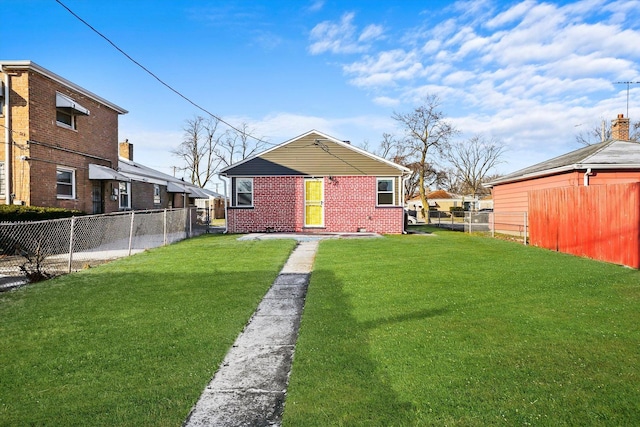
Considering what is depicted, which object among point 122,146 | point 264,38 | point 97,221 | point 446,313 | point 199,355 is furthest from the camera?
point 122,146

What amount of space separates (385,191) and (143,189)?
1310cm

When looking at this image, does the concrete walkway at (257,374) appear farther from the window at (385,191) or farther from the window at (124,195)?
the window at (124,195)

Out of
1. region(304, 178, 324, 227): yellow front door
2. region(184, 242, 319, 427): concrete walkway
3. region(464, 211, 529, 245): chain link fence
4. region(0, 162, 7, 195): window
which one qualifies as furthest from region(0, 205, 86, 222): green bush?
region(464, 211, 529, 245): chain link fence

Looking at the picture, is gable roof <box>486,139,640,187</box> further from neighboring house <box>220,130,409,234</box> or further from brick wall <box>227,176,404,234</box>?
brick wall <box>227,176,404,234</box>

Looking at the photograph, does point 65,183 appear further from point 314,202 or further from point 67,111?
point 314,202

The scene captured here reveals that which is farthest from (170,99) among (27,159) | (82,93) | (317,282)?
(317,282)

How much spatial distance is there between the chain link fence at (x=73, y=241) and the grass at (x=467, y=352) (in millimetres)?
5749

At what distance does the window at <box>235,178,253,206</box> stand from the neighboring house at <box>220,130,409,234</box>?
0.15 ft

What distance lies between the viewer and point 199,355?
3.82 m

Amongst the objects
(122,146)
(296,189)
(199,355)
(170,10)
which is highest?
(170,10)

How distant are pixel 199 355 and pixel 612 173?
53.2 ft

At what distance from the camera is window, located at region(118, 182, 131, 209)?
19562mm

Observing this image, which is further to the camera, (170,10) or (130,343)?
(170,10)

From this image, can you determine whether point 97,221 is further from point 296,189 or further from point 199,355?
point 199,355
